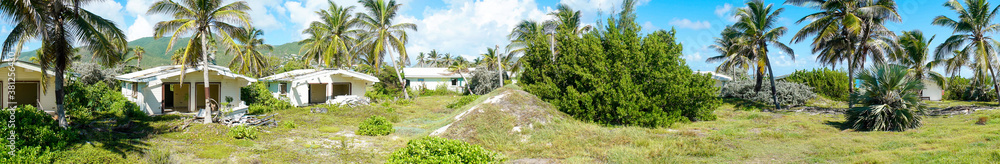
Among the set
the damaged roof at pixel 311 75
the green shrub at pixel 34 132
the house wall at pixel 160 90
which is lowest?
the green shrub at pixel 34 132

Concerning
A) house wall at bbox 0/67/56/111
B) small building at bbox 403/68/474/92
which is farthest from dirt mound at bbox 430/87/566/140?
small building at bbox 403/68/474/92

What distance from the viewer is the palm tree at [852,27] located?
1744 centimetres

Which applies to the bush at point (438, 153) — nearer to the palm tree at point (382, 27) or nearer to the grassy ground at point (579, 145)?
the grassy ground at point (579, 145)

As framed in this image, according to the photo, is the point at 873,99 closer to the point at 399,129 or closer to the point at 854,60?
the point at 854,60

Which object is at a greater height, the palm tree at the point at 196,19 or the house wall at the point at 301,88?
the palm tree at the point at 196,19

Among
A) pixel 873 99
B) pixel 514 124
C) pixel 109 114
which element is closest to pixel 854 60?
pixel 873 99

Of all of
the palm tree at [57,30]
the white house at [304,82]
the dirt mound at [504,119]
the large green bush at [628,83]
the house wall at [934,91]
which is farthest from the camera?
the house wall at [934,91]

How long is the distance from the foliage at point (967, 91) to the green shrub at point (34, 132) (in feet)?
125

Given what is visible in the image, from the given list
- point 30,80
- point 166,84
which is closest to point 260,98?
point 166,84

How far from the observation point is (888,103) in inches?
471

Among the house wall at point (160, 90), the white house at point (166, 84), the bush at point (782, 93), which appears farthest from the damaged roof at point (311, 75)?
the bush at point (782, 93)

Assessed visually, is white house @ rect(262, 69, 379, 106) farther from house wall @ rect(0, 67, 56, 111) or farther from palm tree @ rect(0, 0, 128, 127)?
palm tree @ rect(0, 0, 128, 127)

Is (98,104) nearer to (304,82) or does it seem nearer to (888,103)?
(304,82)

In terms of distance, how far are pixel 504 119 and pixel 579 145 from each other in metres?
2.75
